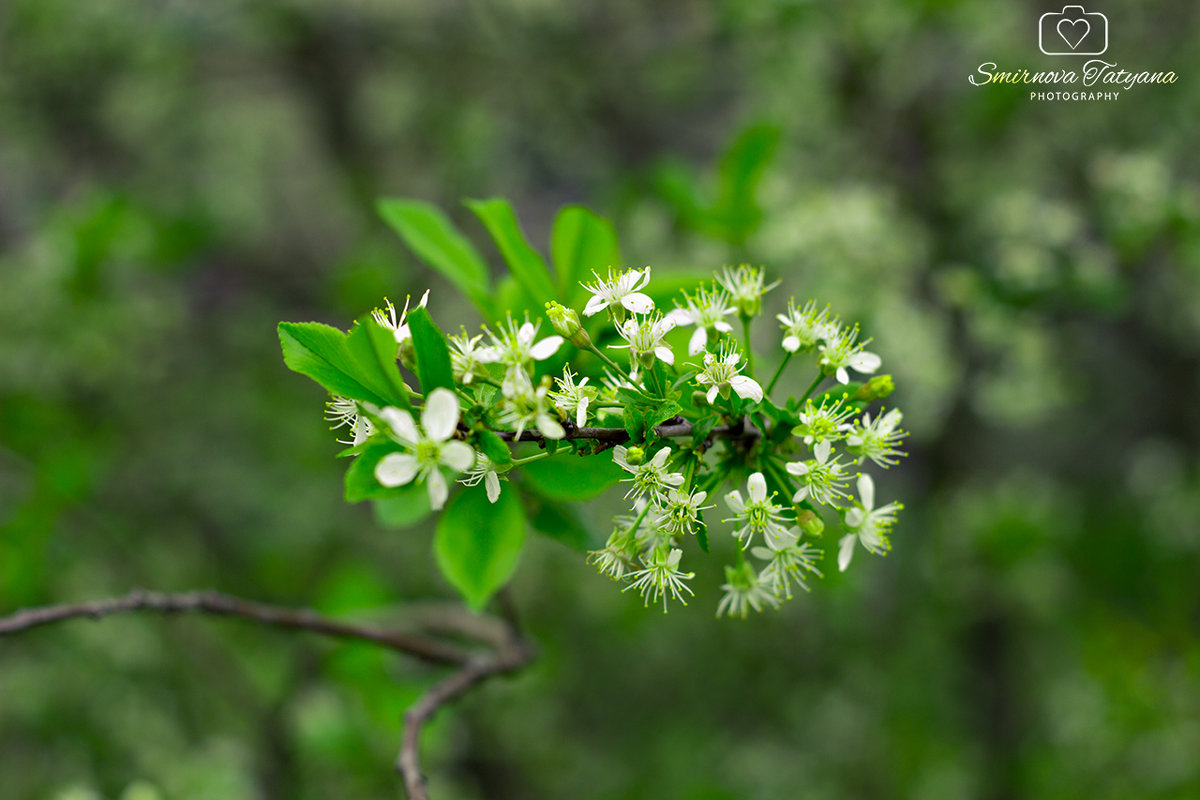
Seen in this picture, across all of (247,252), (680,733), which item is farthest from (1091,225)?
(247,252)

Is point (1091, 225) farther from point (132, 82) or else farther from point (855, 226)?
point (132, 82)

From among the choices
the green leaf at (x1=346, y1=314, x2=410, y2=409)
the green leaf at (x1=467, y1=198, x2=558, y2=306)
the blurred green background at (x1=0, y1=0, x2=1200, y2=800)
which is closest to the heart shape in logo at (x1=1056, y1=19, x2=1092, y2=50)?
the blurred green background at (x1=0, y1=0, x2=1200, y2=800)

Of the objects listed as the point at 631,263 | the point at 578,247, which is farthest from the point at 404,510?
the point at 631,263

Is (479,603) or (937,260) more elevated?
(937,260)

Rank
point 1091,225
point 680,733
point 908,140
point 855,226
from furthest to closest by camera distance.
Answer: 1. point 680,733
2. point 908,140
3. point 1091,225
4. point 855,226

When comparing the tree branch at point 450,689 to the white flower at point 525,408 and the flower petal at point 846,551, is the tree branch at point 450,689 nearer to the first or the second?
the white flower at point 525,408

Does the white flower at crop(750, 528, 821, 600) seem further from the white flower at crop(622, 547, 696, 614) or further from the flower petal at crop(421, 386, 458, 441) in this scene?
the flower petal at crop(421, 386, 458, 441)

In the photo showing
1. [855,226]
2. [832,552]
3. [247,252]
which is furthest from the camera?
[247,252]

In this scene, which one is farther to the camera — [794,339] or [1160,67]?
[1160,67]
